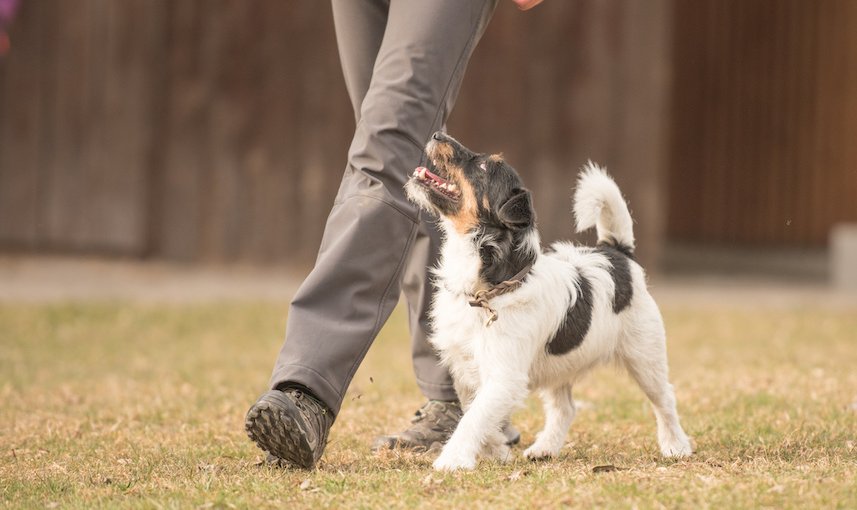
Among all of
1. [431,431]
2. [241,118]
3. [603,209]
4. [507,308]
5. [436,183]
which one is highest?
[241,118]

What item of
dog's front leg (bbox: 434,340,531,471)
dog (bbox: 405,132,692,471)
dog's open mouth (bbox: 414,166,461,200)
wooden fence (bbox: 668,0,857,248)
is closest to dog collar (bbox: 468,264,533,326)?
dog (bbox: 405,132,692,471)

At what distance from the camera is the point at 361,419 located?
4992 millimetres

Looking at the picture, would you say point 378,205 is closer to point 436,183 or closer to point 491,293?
point 436,183

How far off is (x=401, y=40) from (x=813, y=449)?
6.66 feet

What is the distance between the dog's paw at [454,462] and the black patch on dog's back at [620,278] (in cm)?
84

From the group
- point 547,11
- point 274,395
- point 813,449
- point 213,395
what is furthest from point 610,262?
point 547,11

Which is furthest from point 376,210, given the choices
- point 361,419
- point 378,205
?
point 361,419

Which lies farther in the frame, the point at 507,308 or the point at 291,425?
the point at 507,308

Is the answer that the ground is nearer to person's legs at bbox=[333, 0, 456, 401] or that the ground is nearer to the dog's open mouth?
person's legs at bbox=[333, 0, 456, 401]

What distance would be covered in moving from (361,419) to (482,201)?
149cm

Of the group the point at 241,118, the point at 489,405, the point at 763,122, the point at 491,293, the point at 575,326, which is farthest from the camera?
the point at 763,122

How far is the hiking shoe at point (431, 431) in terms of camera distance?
4.19 meters

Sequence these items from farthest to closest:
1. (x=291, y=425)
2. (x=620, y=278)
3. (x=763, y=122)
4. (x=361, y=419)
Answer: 1. (x=763, y=122)
2. (x=361, y=419)
3. (x=620, y=278)
4. (x=291, y=425)

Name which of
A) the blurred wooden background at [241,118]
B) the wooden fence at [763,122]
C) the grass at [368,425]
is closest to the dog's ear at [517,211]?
the grass at [368,425]
